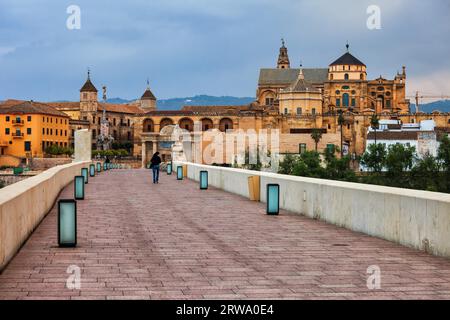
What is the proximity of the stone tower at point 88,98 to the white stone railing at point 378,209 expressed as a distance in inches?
5787

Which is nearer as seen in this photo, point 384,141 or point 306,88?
point 384,141

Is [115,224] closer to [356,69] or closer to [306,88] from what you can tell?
[306,88]

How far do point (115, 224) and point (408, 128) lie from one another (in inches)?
4373

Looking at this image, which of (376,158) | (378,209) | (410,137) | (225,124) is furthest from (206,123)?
(378,209)

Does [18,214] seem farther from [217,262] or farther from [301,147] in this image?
[301,147]

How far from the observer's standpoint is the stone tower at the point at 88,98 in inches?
Answer: 6368

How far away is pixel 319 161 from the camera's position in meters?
95.9

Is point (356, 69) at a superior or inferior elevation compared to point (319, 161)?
superior

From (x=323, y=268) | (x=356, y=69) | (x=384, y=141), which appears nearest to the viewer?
(x=323, y=268)

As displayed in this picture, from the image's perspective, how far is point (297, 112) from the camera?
13612cm

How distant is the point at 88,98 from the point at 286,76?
46.0 m

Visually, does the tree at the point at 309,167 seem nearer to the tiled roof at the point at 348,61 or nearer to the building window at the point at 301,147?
the building window at the point at 301,147
